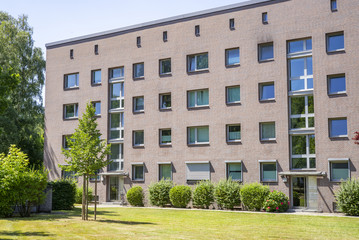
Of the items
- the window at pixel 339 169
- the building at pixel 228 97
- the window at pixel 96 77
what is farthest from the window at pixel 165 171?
the window at pixel 339 169

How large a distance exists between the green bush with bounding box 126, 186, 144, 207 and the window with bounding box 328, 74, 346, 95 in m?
15.8

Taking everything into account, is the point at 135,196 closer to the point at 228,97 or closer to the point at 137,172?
the point at 137,172

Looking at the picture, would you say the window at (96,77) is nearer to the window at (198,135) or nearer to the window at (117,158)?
the window at (117,158)

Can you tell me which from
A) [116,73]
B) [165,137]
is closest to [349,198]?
[165,137]

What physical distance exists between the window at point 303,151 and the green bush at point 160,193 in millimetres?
9340

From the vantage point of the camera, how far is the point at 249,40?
104ft

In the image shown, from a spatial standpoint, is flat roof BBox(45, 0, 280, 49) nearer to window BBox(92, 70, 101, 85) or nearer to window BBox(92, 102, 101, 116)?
window BBox(92, 70, 101, 85)

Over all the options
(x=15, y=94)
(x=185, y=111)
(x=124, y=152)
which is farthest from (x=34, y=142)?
(x=185, y=111)

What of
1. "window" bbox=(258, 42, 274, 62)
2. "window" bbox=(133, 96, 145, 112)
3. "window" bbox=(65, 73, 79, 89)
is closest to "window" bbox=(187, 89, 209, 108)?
"window" bbox=(133, 96, 145, 112)

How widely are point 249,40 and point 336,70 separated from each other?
657cm

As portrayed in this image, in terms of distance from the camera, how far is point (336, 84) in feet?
93.9

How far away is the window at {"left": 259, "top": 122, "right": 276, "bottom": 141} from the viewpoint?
30.4 meters

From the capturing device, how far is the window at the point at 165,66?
35188mm

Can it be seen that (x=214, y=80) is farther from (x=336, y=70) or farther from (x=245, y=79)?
(x=336, y=70)
